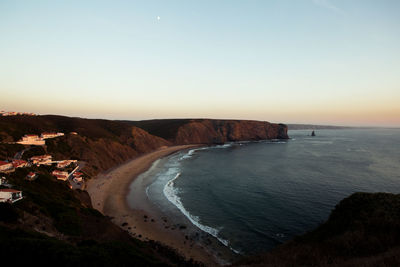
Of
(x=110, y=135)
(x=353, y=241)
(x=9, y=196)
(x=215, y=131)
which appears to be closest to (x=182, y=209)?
(x=9, y=196)

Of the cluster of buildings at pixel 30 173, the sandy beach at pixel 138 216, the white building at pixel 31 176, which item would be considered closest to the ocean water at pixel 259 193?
the sandy beach at pixel 138 216

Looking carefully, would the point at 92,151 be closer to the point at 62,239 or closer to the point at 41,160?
the point at 41,160

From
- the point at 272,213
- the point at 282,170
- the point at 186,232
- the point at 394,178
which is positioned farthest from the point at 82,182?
the point at 394,178

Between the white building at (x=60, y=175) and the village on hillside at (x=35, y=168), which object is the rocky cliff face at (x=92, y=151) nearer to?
the village on hillside at (x=35, y=168)

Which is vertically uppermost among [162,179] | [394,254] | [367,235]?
[394,254]

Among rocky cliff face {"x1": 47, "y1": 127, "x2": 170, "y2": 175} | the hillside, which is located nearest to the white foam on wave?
the hillside

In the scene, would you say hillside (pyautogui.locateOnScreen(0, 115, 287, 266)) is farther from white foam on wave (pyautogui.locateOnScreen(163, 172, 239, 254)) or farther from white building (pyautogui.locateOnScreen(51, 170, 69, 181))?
white foam on wave (pyautogui.locateOnScreen(163, 172, 239, 254))

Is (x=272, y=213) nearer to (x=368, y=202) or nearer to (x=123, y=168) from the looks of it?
(x=368, y=202)
